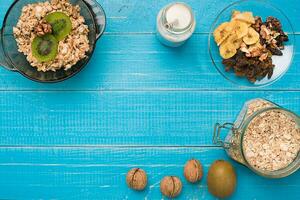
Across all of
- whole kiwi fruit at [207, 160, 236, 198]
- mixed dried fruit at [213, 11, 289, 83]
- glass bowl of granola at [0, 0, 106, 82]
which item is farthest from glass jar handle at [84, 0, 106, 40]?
whole kiwi fruit at [207, 160, 236, 198]

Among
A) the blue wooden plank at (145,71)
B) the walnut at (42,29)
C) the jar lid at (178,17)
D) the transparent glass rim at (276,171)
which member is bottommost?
the transparent glass rim at (276,171)

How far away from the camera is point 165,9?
3.27 feet

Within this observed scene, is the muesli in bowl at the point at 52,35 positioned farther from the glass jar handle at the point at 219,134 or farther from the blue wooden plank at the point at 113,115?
the glass jar handle at the point at 219,134

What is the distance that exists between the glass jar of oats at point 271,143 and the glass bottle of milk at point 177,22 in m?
0.18

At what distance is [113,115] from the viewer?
1.07 m

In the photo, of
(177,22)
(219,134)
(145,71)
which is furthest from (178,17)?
(219,134)

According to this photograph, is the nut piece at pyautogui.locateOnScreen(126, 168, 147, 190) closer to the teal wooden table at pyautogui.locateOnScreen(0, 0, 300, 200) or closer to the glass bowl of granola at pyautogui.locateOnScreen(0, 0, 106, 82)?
the teal wooden table at pyautogui.locateOnScreen(0, 0, 300, 200)

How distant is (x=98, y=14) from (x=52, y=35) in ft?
0.31

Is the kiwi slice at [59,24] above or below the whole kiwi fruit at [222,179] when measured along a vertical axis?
above

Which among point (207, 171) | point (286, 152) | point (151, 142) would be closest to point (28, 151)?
point (151, 142)

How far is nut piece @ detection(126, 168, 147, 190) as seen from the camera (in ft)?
3.40

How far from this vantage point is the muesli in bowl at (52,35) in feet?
3.18

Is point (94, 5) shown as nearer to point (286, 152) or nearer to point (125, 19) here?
point (125, 19)

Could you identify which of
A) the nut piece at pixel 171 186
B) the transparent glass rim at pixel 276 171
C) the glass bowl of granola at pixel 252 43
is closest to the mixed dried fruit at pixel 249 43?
the glass bowl of granola at pixel 252 43
